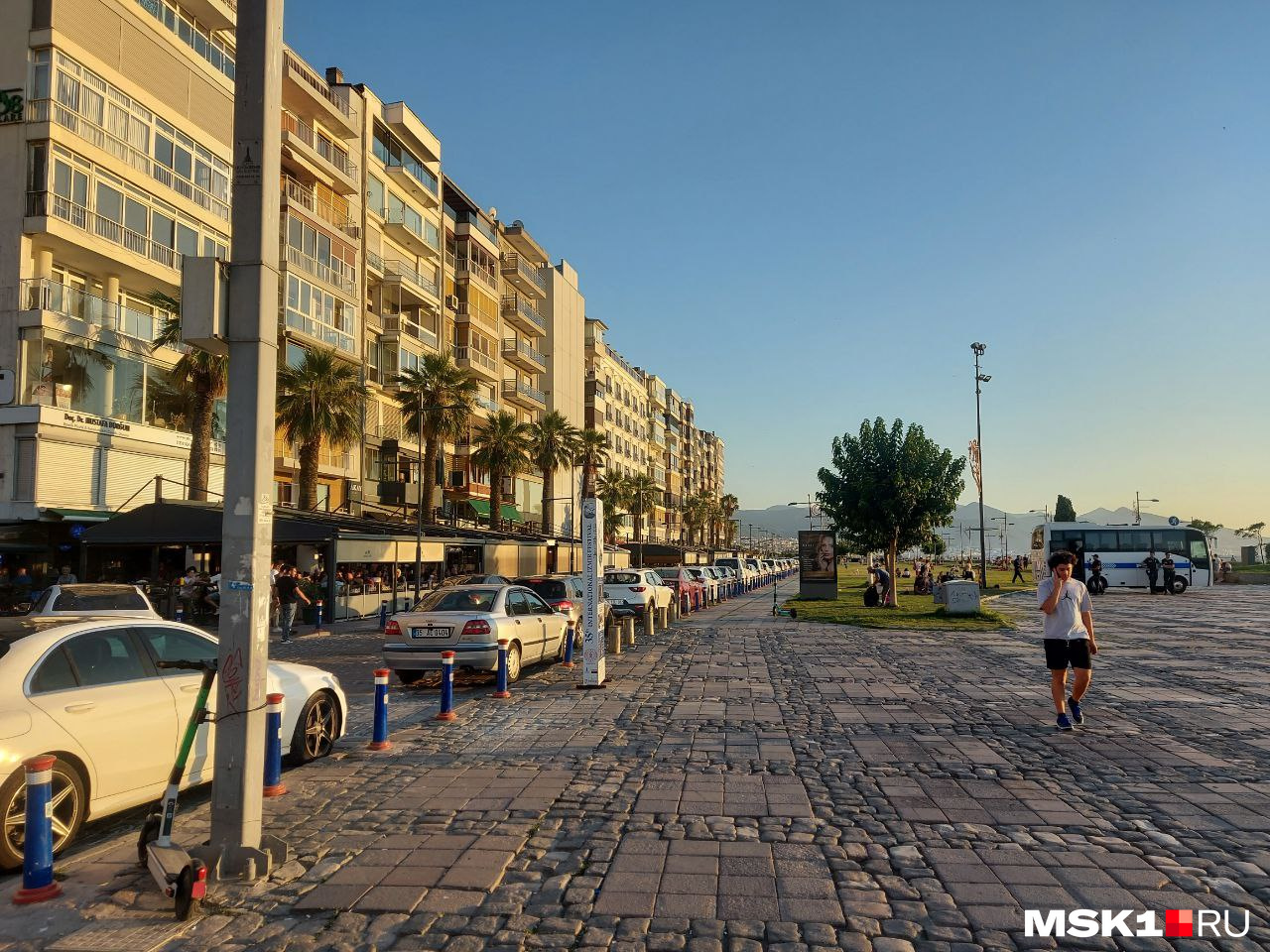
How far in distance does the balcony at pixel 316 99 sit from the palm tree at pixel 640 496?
1615 inches

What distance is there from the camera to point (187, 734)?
4.85m

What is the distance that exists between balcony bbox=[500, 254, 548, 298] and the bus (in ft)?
125

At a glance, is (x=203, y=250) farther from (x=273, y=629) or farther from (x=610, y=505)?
(x=610, y=505)

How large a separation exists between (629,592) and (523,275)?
140ft

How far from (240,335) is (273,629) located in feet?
76.0

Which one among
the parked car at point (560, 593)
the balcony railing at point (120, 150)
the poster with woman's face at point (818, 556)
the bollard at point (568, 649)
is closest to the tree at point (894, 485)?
the poster with woman's face at point (818, 556)

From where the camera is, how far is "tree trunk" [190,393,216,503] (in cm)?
2870

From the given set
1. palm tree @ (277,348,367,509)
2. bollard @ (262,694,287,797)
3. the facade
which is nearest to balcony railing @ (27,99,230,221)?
the facade

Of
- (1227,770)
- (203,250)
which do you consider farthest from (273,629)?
(1227,770)

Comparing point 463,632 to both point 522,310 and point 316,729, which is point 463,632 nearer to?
point 316,729

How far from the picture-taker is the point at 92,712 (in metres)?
5.78

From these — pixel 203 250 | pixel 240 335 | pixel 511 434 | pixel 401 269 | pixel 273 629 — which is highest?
pixel 401 269

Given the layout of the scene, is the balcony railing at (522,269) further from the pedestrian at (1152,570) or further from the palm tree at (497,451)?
the pedestrian at (1152,570)

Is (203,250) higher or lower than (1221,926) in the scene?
higher
